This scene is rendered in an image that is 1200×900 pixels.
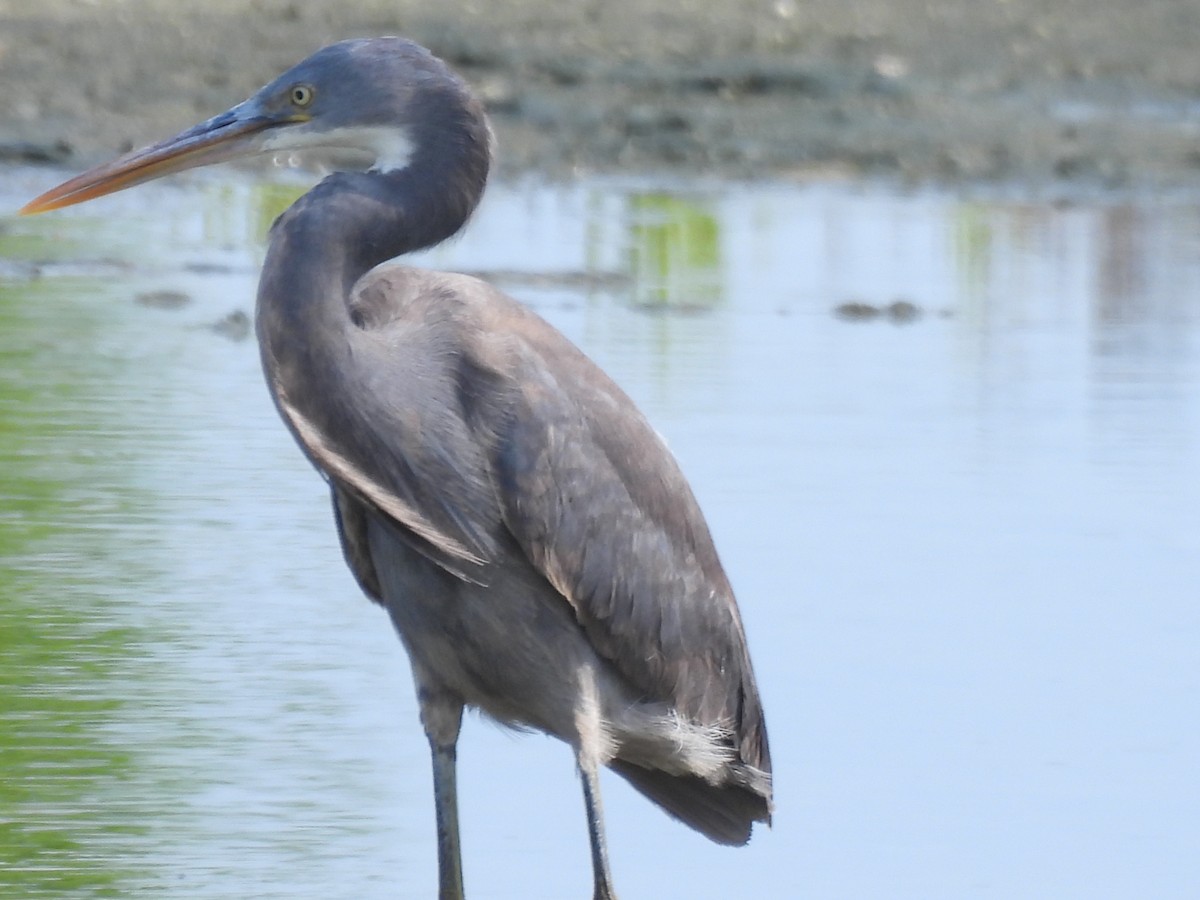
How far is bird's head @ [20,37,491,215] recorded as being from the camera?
14.7 ft

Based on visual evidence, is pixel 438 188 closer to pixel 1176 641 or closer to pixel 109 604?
pixel 109 604

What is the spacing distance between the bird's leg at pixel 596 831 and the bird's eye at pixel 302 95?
4.10 feet

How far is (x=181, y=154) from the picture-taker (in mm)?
4570

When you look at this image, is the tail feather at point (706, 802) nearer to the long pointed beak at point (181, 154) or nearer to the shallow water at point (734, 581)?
the shallow water at point (734, 581)

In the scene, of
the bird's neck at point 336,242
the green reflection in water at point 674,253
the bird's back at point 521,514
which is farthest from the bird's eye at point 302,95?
the green reflection in water at point 674,253

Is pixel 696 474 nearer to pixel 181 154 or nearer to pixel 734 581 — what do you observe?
pixel 734 581

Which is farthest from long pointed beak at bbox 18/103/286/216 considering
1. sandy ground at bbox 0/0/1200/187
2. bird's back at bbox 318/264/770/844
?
sandy ground at bbox 0/0/1200/187

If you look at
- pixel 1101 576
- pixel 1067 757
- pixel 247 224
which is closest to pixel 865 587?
pixel 1101 576

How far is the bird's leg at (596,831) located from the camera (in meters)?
4.72

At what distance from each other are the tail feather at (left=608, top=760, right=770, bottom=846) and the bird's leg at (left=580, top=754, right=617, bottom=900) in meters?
0.46

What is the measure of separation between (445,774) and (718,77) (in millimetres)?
10944

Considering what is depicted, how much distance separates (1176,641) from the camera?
6305 mm

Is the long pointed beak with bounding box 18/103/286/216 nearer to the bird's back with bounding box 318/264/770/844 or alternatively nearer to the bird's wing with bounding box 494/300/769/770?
the bird's back with bounding box 318/264/770/844

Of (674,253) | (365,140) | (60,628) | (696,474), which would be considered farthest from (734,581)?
(674,253)
